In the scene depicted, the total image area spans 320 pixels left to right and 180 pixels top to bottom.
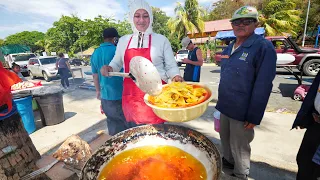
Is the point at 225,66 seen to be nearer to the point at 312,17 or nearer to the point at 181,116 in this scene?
the point at 181,116

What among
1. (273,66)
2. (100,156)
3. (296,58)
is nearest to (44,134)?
(100,156)

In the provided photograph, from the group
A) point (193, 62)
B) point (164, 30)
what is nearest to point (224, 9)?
point (164, 30)

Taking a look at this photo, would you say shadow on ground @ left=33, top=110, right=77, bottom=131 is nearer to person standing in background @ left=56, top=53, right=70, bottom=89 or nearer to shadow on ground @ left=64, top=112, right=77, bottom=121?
shadow on ground @ left=64, top=112, right=77, bottom=121

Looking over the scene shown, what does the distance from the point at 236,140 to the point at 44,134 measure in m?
4.21

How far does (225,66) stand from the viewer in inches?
84.0

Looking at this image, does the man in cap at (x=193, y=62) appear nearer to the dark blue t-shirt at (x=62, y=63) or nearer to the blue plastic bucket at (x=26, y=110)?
the blue plastic bucket at (x=26, y=110)

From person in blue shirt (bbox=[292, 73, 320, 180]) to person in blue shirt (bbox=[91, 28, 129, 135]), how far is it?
7.81 feet

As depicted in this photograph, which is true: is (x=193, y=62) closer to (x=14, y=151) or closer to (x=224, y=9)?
(x=14, y=151)

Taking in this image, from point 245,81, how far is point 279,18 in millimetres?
22116

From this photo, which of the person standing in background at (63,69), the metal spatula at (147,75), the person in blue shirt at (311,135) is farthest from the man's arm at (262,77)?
the person standing in background at (63,69)

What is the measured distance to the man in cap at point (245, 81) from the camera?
5.77ft

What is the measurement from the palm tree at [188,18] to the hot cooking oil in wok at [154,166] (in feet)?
72.6

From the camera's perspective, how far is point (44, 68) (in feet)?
38.9

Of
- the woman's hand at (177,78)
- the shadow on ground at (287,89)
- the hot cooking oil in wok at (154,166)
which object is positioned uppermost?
the woman's hand at (177,78)
